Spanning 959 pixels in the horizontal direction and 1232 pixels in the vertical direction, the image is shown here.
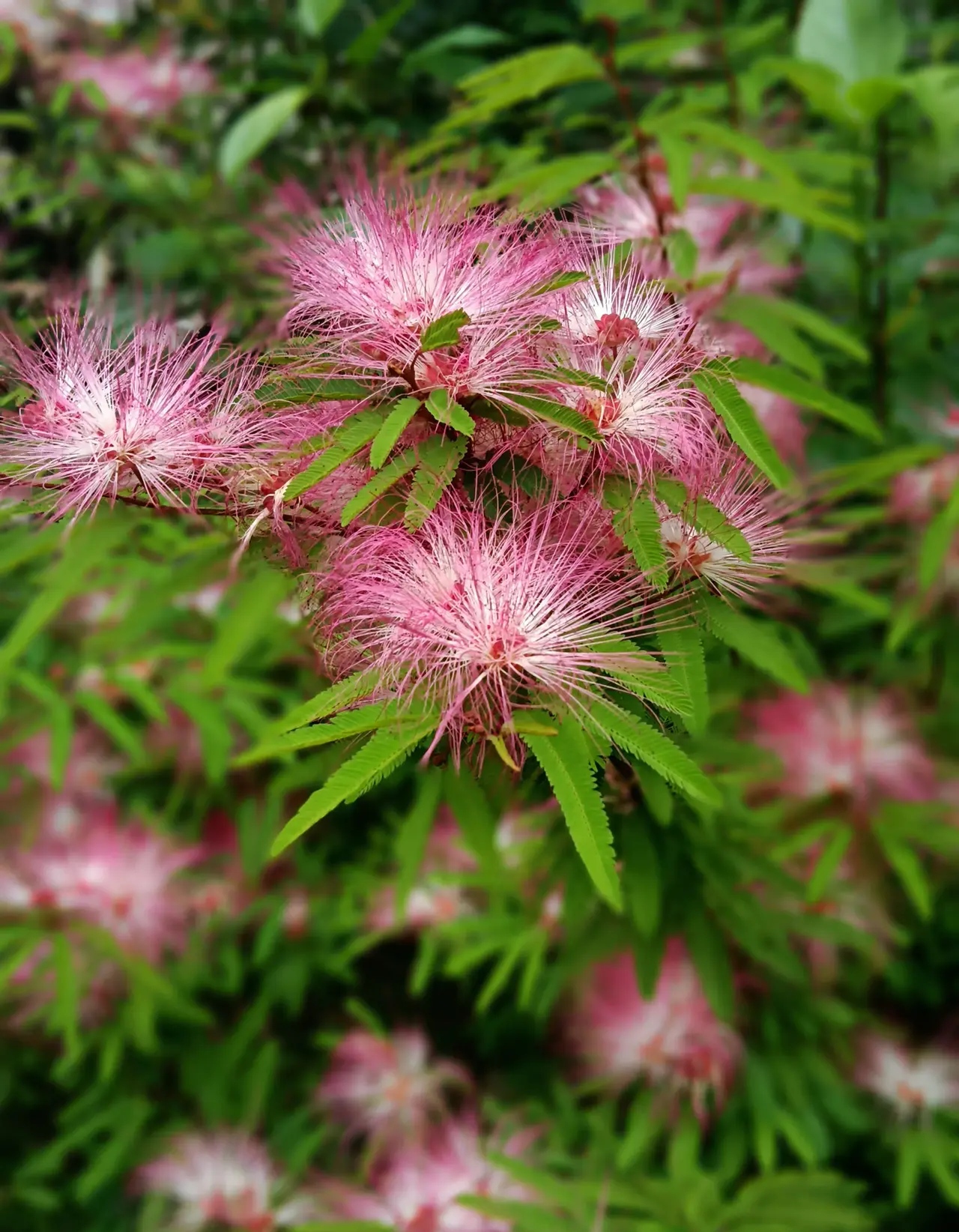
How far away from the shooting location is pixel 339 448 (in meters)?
0.49

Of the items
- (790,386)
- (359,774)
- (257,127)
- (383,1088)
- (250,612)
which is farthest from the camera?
(383,1088)

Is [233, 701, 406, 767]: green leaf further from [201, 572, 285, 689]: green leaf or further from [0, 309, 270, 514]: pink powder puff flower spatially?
[201, 572, 285, 689]: green leaf

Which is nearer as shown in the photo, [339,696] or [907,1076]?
[339,696]

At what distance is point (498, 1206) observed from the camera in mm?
907

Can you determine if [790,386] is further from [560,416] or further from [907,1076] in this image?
[907,1076]

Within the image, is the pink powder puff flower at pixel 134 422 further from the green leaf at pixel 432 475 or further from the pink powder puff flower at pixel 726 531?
the pink powder puff flower at pixel 726 531

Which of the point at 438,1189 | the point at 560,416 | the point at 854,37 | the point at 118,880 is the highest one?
the point at 854,37

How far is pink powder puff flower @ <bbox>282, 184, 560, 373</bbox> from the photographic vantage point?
1.68 ft

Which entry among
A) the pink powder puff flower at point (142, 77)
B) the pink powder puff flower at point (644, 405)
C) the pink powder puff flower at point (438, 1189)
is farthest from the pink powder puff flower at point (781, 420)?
the pink powder puff flower at point (142, 77)

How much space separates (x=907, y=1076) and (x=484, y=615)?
103 cm

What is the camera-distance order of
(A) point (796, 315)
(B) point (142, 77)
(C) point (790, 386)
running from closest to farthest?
(C) point (790, 386)
(A) point (796, 315)
(B) point (142, 77)

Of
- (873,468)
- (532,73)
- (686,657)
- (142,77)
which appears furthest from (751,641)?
(142,77)

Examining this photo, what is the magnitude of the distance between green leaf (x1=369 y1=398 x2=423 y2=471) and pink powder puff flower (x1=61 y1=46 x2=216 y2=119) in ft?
4.03

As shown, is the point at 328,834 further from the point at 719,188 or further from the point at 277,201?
the point at 719,188
